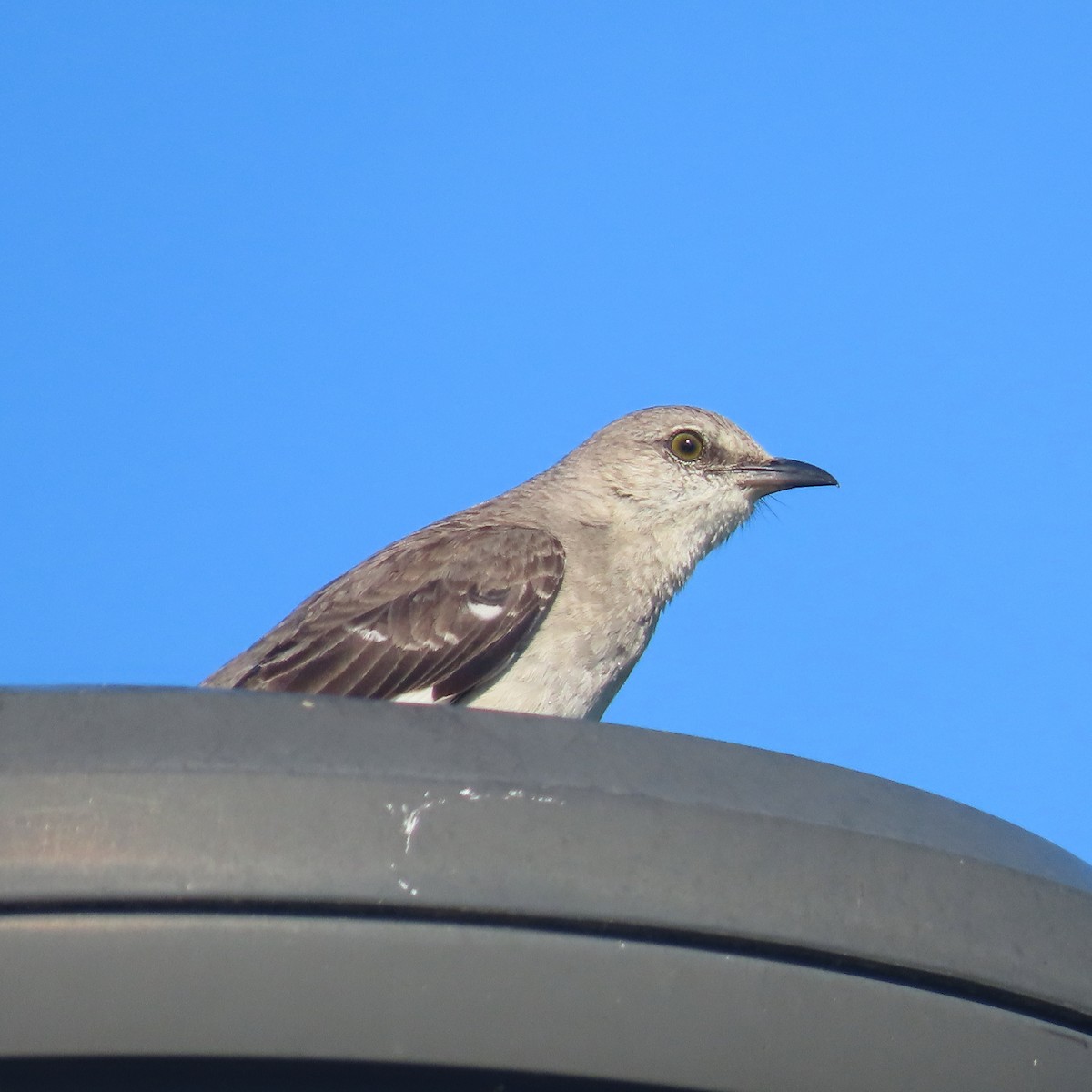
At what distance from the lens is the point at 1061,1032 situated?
265cm

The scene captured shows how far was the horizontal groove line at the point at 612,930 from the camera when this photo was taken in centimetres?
230

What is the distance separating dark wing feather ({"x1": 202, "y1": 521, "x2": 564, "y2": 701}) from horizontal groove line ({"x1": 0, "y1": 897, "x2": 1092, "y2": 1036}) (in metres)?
3.97

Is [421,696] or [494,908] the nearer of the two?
[494,908]

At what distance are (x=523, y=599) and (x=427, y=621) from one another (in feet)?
1.36

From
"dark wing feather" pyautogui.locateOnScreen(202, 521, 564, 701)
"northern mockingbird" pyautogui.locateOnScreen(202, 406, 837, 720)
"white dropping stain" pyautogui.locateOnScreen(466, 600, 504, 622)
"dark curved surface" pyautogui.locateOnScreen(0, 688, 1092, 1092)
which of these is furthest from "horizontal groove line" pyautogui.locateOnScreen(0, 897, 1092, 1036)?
"white dropping stain" pyautogui.locateOnScreen(466, 600, 504, 622)

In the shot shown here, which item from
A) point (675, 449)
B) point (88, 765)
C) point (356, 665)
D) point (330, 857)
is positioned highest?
point (675, 449)

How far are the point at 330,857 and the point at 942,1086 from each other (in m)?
1.05

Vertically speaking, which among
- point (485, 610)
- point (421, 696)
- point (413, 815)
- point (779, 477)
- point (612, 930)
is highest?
point (779, 477)

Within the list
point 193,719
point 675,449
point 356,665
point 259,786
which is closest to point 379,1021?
point 259,786

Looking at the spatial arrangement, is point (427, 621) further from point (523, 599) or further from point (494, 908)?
point (494, 908)

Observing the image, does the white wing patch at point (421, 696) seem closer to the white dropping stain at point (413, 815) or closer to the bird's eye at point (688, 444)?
the bird's eye at point (688, 444)

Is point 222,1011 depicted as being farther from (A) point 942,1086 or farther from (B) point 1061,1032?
(B) point 1061,1032

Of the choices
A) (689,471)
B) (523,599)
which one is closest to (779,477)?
(689,471)

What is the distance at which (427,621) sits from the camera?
6.72 m
